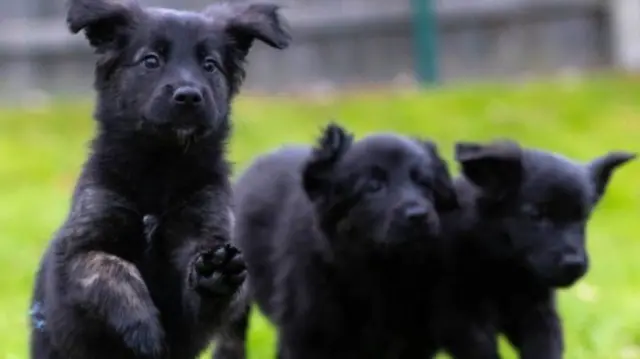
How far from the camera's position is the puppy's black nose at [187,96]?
470 centimetres

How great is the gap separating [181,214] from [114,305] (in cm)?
45

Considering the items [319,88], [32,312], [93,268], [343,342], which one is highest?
[93,268]

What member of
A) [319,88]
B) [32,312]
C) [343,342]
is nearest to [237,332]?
[343,342]

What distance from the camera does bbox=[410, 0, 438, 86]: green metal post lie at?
14.7m

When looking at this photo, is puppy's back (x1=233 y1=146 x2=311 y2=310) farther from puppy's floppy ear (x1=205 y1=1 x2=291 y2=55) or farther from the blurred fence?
the blurred fence

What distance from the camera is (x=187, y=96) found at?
4.70 m

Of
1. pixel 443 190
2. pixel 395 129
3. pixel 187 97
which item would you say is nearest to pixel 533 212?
pixel 443 190

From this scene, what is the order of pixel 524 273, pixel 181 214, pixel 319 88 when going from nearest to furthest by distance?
pixel 181 214, pixel 524 273, pixel 319 88

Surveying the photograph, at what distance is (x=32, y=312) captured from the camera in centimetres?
545

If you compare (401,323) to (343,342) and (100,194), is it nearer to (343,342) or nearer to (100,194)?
(343,342)

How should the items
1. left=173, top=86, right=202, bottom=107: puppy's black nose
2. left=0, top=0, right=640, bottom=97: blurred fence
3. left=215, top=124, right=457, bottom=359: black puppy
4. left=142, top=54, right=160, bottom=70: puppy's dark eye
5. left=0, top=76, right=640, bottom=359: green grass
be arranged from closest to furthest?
left=173, top=86, right=202, bottom=107: puppy's black nose
left=142, top=54, right=160, bottom=70: puppy's dark eye
left=215, top=124, right=457, bottom=359: black puppy
left=0, top=76, right=640, bottom=359: green grass
left=0, top=0, right=640, bottom=97: blurred fence


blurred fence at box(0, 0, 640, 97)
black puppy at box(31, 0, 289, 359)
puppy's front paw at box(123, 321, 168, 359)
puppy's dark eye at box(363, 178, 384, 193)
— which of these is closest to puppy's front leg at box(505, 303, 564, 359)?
puppy's dark eye at box(363, 178, 384, 193)

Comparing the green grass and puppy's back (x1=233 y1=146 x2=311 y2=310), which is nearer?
puppy's back (x1=233 y1=146 x2=311 y2=310)

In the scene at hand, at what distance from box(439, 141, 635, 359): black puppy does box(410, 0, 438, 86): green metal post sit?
8648 mm
